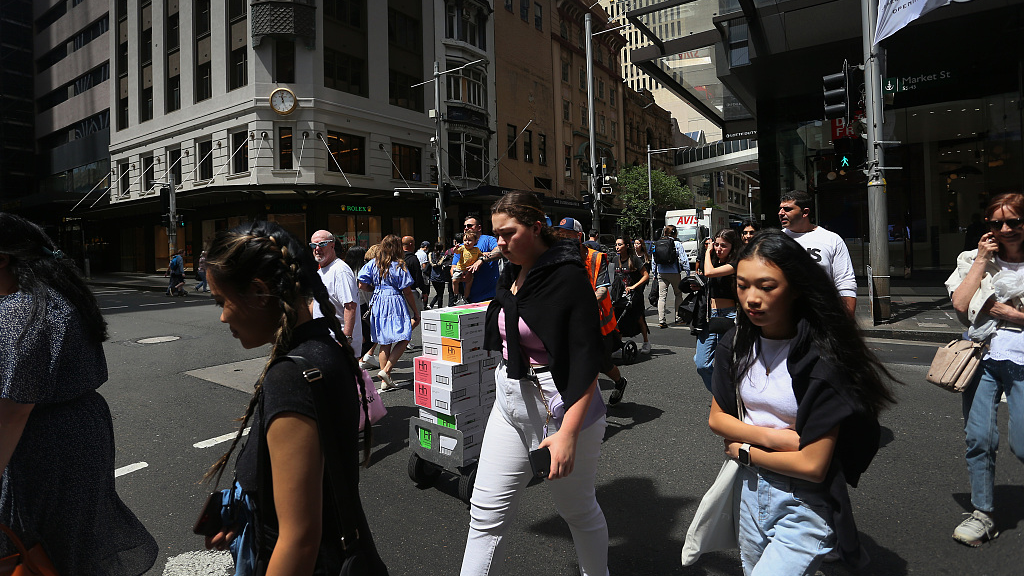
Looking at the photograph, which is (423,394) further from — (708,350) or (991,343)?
(991,343)

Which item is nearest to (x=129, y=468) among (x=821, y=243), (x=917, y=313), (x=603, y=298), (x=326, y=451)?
(x=326, y=451)

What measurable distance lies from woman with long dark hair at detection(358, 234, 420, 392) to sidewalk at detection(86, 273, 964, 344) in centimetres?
346

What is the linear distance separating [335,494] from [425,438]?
2.83 meters

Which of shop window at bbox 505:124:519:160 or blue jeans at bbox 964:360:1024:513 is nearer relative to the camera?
blue jeans at bbox 964:360:1024:513

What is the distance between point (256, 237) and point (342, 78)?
30.5 metres

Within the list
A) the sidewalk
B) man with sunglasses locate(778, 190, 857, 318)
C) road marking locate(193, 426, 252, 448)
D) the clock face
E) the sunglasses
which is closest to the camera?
the sunglasses

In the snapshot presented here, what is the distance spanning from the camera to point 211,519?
5.27ft

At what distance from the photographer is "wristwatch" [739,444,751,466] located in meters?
2.02

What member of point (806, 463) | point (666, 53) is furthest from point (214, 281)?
point (666, 53)

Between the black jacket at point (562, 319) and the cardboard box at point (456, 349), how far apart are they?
60.1 inches

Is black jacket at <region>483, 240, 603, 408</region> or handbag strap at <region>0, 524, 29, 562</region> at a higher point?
black jacket at <region>483, 240, 603, 408</region>

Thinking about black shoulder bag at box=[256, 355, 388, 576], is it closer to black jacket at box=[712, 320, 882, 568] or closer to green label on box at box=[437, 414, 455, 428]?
black jacket at box=[712, 320, 882, 568]

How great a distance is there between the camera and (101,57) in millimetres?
37938

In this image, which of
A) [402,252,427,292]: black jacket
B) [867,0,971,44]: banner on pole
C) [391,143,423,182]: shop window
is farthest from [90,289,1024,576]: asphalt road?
[391,143,423,182]: shop window
